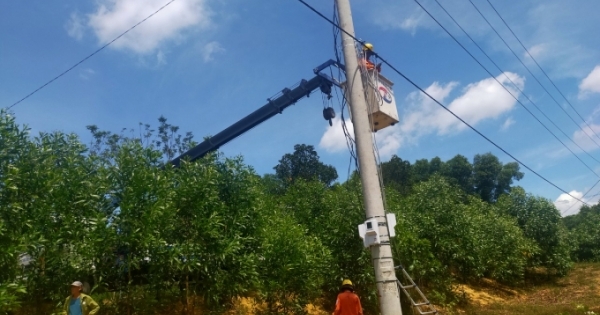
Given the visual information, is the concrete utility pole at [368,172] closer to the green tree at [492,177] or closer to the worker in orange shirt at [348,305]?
the worker in orange shirt at [348,305]

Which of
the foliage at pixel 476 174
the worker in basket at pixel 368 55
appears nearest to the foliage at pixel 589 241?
the foliage at pixel 476 174

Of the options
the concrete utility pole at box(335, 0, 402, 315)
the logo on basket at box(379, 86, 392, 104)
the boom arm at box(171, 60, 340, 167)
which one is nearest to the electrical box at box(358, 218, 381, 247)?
the concrete utility pole at box(335, 0, 402, 315)

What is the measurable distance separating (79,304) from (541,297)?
22.1 meters

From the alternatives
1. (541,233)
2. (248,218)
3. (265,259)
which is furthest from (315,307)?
(541,233)

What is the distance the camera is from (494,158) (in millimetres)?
55875

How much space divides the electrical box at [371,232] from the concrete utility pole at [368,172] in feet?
0.31

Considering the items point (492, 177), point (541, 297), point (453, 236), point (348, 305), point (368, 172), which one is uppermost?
point (492, 177)

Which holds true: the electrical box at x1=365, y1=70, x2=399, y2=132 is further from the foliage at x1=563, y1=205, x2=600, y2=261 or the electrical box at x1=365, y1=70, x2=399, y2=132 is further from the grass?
the foliage at x1=563, y1=205, x2=600, y2=261

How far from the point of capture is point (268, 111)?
19109 millimetres

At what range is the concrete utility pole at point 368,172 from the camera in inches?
273

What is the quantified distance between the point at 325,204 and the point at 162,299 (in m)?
8.45

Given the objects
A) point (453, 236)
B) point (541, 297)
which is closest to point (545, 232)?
point (541, 297)

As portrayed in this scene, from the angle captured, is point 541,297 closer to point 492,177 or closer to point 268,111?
point 268,111

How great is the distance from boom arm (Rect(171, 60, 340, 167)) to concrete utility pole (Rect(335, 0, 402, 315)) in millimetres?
7682
